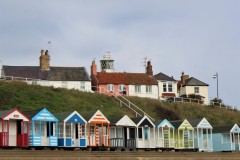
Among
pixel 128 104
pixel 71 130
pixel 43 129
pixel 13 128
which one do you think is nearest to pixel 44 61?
pixel 128 104

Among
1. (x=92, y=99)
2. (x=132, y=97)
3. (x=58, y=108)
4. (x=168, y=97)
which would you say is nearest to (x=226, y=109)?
(x=168, y=97)

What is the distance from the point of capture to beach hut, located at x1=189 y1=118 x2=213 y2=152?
59.1 m

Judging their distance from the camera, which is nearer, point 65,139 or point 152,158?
point 152,158

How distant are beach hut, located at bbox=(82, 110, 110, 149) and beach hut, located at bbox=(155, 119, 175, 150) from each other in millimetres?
5942

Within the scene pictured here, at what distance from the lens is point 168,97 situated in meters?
89.1

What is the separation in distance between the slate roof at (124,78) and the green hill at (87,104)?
7765mm

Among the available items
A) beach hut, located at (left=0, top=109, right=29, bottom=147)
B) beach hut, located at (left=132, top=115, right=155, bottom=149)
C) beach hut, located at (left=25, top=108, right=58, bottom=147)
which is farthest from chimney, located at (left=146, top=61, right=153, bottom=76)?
beach hut, located at (left=0, top=109, right=29, bottom=147)

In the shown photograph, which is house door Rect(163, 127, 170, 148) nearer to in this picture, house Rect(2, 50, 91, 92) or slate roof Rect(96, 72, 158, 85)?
house Rect(2, 50, 91, 92)

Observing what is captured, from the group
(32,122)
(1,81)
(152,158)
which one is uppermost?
(1,81)

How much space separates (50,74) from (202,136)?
31.3 metres

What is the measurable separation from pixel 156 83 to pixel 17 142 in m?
47.3

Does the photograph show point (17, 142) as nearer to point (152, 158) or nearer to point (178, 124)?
point (152, 158)

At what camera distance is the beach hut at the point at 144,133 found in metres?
53.7

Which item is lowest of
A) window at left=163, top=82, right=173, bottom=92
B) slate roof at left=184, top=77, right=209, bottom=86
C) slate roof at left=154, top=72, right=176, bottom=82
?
window at left=163, top=82, right=173, bottom=92
